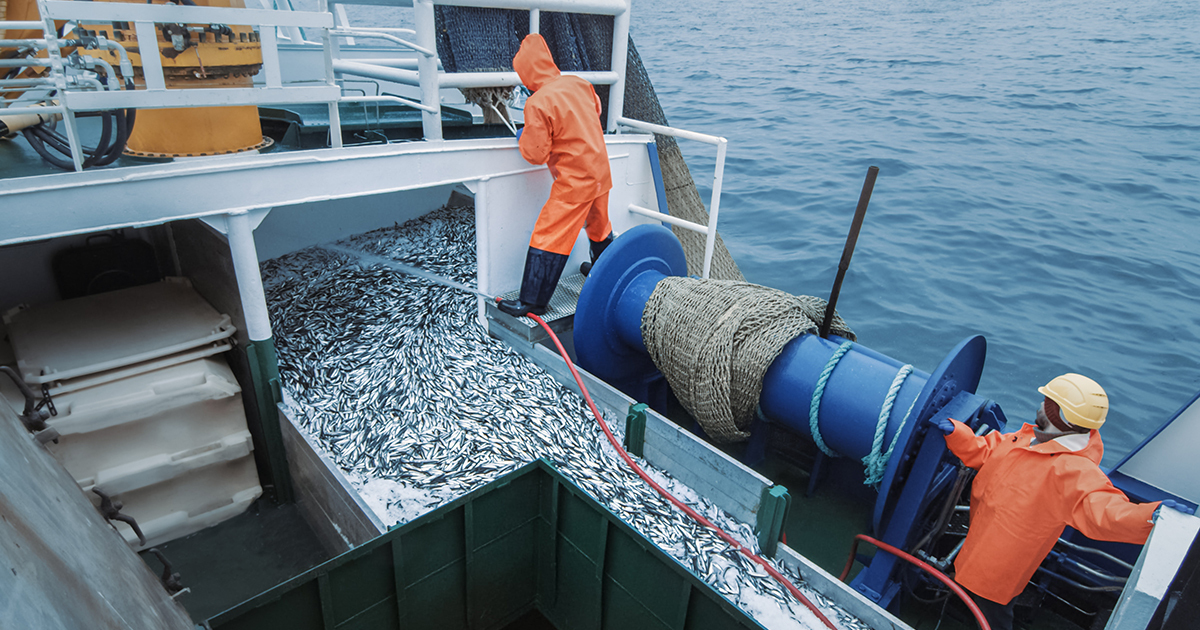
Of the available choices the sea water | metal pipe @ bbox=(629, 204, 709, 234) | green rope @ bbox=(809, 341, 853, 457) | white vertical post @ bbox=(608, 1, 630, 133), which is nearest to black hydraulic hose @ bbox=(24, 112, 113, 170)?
white vertical post @ bbox=(608, 1, 630, 133)

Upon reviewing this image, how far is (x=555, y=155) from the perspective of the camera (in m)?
5.43

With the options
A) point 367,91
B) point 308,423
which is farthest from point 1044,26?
point 308,423

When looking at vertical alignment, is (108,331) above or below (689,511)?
above

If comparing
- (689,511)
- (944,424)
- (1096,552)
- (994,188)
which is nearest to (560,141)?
(689,511)

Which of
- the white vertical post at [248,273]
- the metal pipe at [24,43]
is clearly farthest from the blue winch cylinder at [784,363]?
the metal pipe at [24,43]

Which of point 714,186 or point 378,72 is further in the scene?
point 714,186

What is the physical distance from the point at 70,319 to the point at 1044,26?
34877 mm

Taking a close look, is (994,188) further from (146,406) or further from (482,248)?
(146,406)

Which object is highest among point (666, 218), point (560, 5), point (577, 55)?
point (560, 5)

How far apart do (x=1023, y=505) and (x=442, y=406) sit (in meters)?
3.76

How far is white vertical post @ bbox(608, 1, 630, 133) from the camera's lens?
6.18 metres

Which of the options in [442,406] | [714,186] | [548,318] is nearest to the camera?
[442,406]

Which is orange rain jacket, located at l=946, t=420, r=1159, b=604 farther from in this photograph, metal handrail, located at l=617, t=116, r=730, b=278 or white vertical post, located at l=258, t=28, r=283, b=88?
white vertical post, located at l=258, t=28, r=283, b=88

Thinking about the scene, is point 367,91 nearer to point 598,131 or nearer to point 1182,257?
point 598,131
